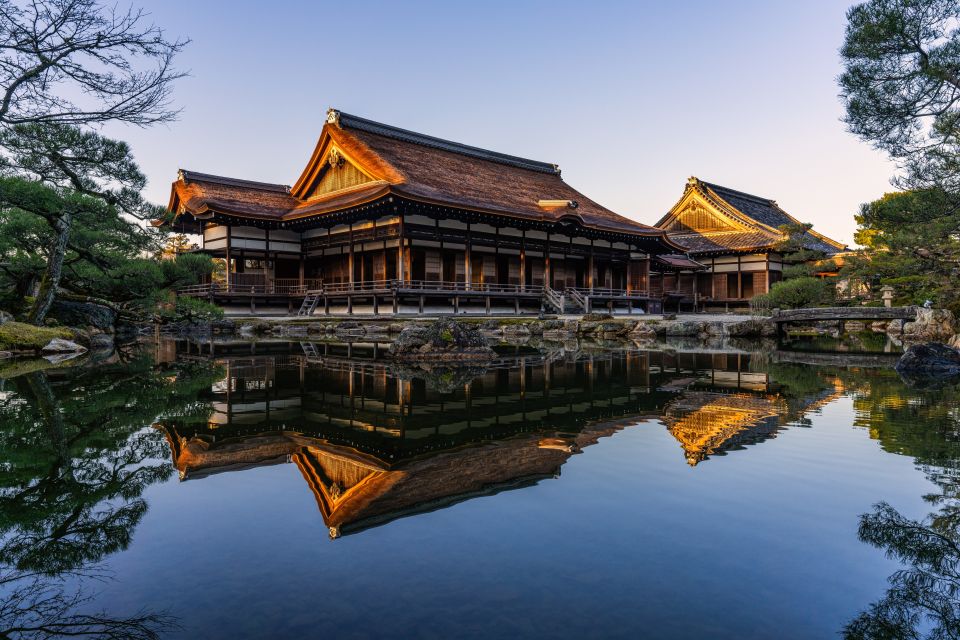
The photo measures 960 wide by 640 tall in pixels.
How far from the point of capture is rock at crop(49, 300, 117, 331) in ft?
64.8

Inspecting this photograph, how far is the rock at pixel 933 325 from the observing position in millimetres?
22511

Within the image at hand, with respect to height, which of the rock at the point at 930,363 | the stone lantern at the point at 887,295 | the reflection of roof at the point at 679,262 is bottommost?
the rock at the point at 930,363

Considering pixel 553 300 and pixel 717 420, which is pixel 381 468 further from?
pixel 553 300

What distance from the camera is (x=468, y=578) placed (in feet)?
10.2

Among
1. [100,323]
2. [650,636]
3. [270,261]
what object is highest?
[270,261]

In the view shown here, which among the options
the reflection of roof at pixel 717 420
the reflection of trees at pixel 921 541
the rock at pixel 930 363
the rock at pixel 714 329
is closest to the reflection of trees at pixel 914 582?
the reflection of trees at pixel 921 541

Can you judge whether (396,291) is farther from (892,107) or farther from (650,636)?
(650,636)

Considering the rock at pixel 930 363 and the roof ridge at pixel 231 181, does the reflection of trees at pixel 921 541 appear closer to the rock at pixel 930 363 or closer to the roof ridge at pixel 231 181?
the rock at pixel 930 363

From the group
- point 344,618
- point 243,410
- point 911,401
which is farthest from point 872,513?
point 243,410

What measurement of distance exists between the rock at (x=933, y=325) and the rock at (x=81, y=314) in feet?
93.5

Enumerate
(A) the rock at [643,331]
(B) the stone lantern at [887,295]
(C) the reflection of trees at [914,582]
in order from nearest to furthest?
(C) the reflection of trees at [914,582] < (A) the rock at [643,331] < (B) the stone lantern at [887,295]

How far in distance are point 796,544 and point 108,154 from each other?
14680 millimetres

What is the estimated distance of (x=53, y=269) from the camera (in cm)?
1594

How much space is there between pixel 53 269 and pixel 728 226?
1570 inches
